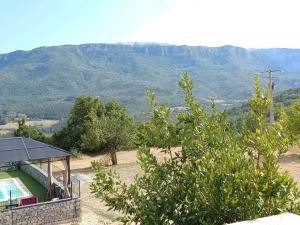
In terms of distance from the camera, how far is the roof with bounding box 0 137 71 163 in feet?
56.1

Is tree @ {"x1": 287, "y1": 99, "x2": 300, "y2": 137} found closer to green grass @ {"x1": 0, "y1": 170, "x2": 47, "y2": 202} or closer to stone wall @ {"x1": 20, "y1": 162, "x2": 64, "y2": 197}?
stone wall @ {"x1": 20, "y1": 162, "x2": 64, "y2": 197}

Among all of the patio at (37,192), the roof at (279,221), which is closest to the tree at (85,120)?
the patio at (37,192)

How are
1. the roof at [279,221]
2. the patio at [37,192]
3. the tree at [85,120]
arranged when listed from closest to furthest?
the roof at [279,221], the patio at [37,192], the tree at [85,120]

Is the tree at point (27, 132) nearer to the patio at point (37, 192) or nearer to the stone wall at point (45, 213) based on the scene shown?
the patio at point (37, 192)

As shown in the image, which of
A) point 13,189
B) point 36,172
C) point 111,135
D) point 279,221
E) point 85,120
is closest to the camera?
point 279,221

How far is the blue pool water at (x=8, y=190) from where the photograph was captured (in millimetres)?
20173

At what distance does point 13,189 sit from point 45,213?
22.6 feet

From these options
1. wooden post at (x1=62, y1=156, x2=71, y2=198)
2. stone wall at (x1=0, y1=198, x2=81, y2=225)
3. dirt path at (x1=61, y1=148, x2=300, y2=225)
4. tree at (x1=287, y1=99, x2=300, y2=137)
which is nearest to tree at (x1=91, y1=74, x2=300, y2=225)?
dirt path at (x1=61, y1=148, x2=300, y2=225)

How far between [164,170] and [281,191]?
4.31 ft

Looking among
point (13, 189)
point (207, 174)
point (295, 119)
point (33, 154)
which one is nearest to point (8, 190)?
point (13, 189)

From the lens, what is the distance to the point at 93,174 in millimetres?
24172

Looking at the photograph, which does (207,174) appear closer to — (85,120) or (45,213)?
(45,213)

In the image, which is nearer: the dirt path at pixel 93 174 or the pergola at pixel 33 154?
the dirt path at pixel 93 174

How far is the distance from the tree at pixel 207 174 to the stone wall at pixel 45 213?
1135cm
